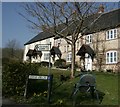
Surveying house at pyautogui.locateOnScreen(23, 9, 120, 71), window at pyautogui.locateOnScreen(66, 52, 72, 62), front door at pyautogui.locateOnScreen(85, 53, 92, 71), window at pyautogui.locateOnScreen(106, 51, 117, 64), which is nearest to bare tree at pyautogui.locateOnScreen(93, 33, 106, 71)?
house at pyautogui.locateOnScreen(23, 9, 120, 71)

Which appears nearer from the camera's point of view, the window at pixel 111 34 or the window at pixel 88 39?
the window at pixel 111 34

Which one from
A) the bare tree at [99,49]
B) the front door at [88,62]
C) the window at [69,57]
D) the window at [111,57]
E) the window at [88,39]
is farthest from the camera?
the window at [69,57]

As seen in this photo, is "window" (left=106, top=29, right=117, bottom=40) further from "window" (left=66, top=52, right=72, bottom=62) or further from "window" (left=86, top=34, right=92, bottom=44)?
"window" (left=66, top=52, right=72, bottom=62)

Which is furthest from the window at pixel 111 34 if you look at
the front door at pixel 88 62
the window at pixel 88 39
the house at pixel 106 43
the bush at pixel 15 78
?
Result: the bush at pixel 15 78

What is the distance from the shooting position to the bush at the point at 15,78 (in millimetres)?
14875

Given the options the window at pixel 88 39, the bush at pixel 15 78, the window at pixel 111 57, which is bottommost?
the bush at pixel 15 78

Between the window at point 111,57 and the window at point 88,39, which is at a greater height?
the window at point 88,39

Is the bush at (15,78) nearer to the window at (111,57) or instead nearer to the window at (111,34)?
the window at (111,57)

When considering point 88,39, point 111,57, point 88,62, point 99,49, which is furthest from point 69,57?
point 111,57

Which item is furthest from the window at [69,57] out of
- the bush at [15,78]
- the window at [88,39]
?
the bush at [15,78]

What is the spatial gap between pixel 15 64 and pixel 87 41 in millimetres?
36980

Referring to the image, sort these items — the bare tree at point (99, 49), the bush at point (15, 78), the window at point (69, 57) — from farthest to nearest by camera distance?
the window at point (69, 57), the bare tree at point (99, 49), the bush at point (15, 78)

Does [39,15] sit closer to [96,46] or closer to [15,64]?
[15,64]

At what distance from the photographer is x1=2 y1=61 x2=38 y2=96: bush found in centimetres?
1488
